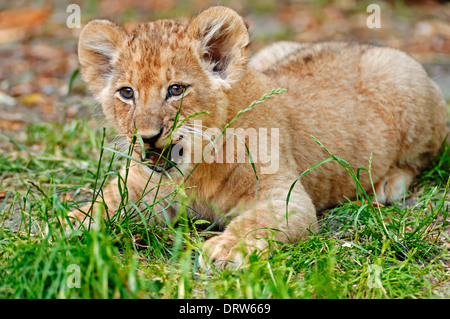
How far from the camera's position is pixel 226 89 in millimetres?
4363

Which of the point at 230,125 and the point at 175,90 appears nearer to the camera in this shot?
the point at 175,90

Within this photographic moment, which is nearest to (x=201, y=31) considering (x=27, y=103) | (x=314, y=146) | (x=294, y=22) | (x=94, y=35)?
(x=94, y=35)

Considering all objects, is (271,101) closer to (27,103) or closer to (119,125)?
(119,125)

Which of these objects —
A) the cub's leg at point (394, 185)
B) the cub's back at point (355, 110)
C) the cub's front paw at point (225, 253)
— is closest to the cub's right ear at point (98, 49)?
the cub's back at point (355, 110)

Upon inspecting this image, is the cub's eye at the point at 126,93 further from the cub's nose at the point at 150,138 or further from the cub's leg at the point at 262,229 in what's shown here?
the cub's leg at the point at 262,229

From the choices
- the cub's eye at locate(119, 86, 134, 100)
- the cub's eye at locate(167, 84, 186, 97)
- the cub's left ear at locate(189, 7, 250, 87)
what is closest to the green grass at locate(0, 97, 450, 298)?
the cub's eye at locate(119, 86, 134, 100)

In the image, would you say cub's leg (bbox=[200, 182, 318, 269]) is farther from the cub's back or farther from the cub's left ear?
the cub's left ear

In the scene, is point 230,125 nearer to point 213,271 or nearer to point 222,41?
point 222,41

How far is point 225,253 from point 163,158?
868 millimetres

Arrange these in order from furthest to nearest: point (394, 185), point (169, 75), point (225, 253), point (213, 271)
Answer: point (394, 185) < point (169, 75) < point (225, 253) < point (213, 271)

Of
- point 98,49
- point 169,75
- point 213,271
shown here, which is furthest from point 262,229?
point 98,49

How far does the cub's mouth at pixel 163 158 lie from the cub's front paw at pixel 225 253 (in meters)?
0.67

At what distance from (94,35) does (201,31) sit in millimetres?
891

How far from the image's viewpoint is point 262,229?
412 cm
